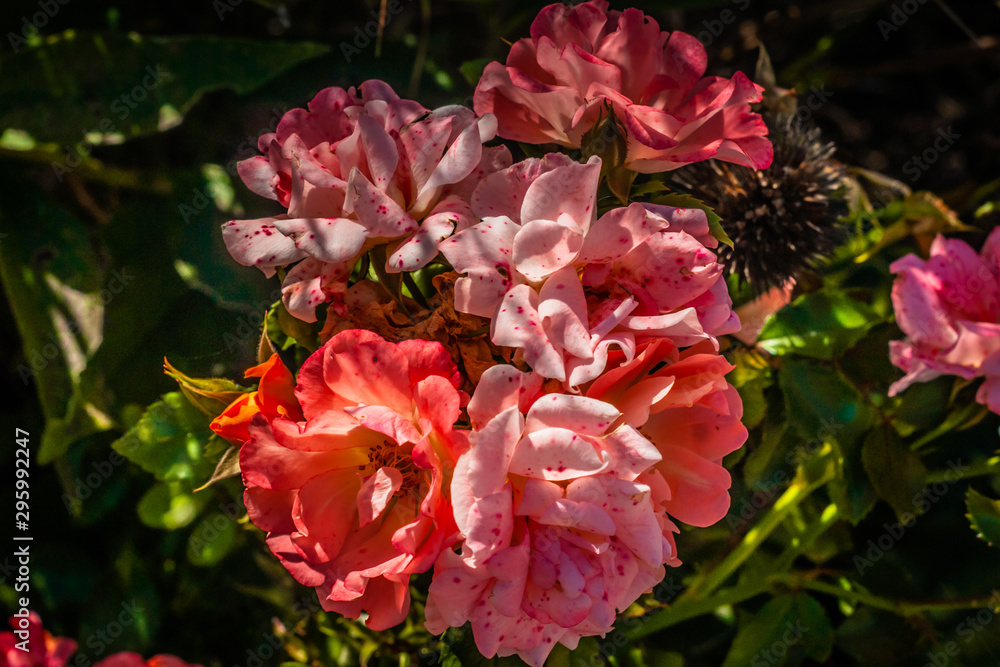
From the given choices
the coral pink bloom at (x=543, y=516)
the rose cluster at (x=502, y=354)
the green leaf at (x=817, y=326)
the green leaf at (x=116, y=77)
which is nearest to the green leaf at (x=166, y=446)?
the rose cluster at (x=502, y=354)

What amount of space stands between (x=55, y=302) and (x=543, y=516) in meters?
0.83

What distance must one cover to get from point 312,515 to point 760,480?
1.61 ft

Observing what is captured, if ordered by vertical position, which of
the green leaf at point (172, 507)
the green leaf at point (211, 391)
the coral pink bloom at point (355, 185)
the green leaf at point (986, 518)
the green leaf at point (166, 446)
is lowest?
the green leaf at point (172, 507)

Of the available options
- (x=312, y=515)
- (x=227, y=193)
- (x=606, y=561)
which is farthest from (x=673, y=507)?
(x=227, y=193)

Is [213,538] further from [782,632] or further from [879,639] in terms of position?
[879,639]

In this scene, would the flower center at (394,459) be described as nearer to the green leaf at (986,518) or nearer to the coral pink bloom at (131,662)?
the coral pink bloom at (131,662)

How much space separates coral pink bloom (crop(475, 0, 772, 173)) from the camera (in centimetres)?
52

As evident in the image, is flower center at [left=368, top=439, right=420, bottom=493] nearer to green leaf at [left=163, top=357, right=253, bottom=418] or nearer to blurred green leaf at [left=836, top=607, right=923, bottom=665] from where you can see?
green leaf at [left=163, top=357, right=253, bottom=418]

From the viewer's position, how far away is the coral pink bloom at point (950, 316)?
653 millimetres

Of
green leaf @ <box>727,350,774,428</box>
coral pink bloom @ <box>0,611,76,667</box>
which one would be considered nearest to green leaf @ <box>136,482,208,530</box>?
coral pink bloom @ <box>0,611,76,667</box>

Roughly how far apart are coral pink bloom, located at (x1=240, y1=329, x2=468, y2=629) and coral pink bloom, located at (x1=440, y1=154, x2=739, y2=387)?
0.06 meters

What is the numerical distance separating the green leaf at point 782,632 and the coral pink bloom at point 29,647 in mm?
733

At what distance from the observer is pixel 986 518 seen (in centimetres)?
73

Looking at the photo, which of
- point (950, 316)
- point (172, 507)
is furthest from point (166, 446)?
point (950, 316)
